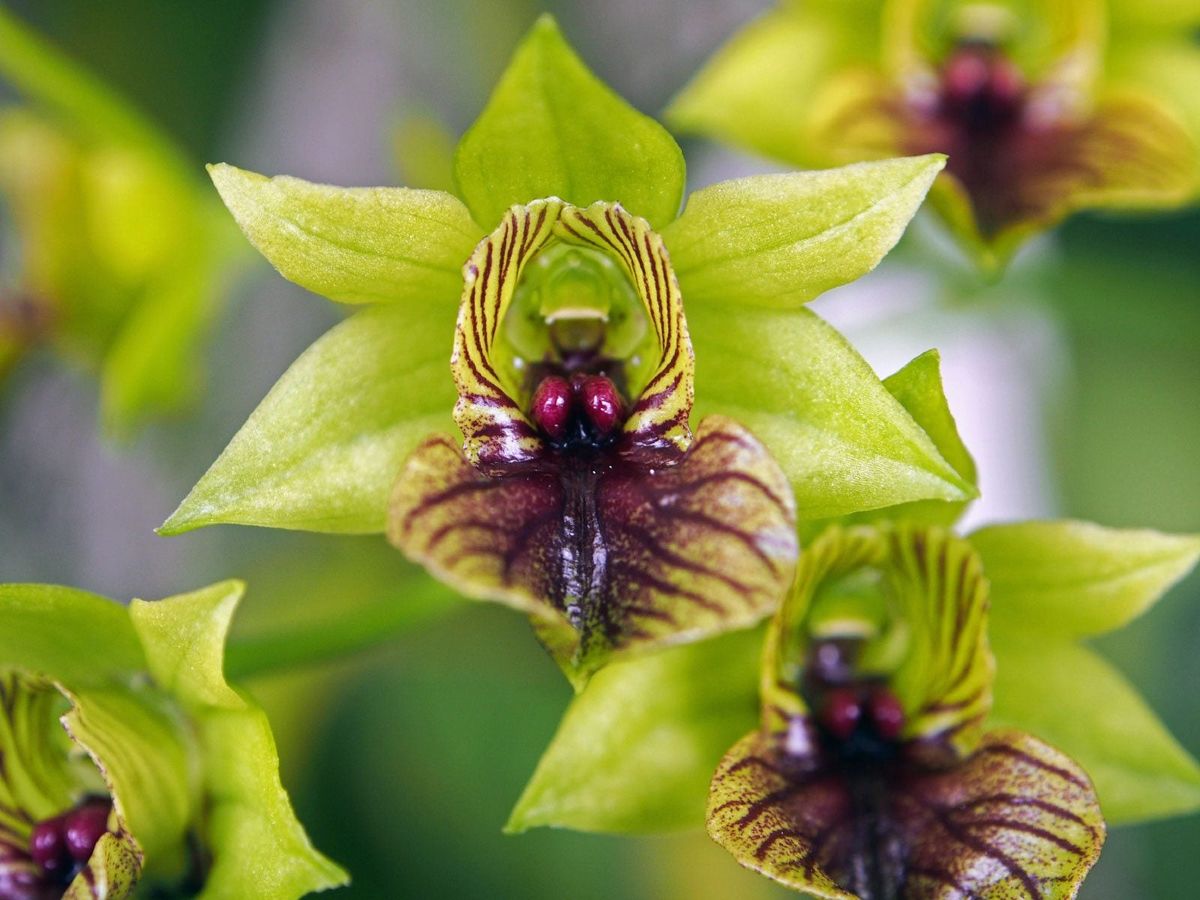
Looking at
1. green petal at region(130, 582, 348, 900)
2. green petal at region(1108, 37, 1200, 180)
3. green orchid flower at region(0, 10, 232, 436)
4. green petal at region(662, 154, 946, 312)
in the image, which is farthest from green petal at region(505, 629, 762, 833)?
green orchid flower at region(0, 10, 232, 436)

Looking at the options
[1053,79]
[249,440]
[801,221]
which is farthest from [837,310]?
[249,440]

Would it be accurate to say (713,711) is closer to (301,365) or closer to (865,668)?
(865,668)

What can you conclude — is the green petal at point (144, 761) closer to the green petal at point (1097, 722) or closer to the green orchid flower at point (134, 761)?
the green orchid flower at point (134, 761)

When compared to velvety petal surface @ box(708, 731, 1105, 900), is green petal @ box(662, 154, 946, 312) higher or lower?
higher

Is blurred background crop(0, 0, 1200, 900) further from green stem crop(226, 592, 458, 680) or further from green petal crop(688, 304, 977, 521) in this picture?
green petal crop(688, 304, 977, 521)

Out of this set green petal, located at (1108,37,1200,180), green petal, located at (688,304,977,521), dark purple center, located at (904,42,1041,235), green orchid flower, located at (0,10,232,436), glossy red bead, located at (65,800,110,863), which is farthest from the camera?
green orchid flower, located at (0,10,232,436)

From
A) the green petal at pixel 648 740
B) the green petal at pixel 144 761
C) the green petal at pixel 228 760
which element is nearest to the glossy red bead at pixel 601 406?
the green petal at pixel 648 740
